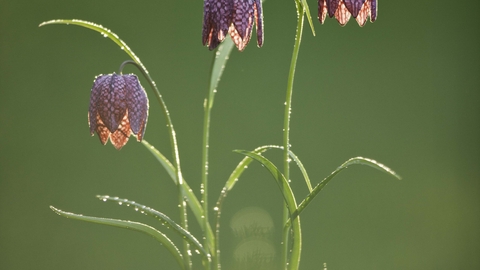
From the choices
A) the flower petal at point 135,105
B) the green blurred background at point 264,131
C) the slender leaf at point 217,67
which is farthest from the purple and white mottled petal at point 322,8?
the green blurred background at point 264,131

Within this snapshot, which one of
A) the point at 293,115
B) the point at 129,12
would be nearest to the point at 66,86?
the point at 129,12

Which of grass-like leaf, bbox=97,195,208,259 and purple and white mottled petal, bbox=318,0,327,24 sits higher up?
purple and white mottled petal, bbox=318,0,327,24

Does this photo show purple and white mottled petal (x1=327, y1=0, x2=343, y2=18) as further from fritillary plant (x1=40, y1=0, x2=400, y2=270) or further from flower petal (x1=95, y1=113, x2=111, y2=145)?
flower petal (x1=95, y1=113, x2=111, y2=145)

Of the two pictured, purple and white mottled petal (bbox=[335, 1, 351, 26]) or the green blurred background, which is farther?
the green blurred background

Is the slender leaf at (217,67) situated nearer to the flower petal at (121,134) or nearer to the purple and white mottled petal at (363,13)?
the flower petal at (121,134)

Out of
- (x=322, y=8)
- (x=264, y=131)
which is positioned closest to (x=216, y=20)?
(x=322, y=8)

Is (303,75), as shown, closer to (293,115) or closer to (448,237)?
(293,115)

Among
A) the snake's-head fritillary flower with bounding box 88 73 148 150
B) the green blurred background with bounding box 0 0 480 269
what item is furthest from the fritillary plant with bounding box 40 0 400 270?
the green blurred background with bounding box 0 0 480 269
